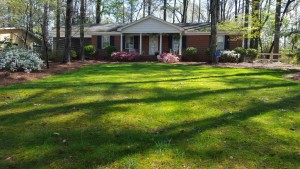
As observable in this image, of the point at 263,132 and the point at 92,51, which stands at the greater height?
the point at 92,51

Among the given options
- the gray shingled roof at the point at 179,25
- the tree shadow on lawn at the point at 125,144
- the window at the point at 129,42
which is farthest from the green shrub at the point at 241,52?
the tree shadow on lawn at the point at 125,144

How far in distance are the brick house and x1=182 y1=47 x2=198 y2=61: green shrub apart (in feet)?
1.75

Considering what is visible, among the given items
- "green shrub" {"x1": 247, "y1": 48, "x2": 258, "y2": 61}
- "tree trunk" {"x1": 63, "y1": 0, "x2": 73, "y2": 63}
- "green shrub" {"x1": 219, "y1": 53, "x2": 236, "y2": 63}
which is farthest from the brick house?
"tree trunk" {"x1": 63, "y1": 0, "x2": 73, "y2": 63}

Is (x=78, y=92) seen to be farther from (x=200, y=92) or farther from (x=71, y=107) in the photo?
(x=200, y=92)

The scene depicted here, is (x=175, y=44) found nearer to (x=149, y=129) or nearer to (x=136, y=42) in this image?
(x=136, y=42)

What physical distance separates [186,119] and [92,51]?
21582mm

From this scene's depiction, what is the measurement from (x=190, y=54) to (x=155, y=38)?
4.45m

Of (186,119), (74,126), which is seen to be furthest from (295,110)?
(74,126)

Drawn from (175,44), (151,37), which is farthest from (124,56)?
(175,44)

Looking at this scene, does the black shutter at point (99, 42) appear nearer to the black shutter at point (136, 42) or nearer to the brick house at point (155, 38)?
the brick house at point (155, 38)

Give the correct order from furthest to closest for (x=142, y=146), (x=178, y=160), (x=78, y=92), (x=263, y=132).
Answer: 1. (x=78, y=92)
2. (x=263, y=132)
3. (x=142, y=146)
4. (x=178, y=160)

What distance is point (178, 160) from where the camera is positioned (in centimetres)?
370

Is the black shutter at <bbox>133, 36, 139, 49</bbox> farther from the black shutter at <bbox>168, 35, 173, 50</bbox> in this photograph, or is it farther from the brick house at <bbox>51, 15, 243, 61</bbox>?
the black shutter at <bbox>168, 35, 173, 50</bbox>

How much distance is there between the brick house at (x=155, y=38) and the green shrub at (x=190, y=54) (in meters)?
0.53
